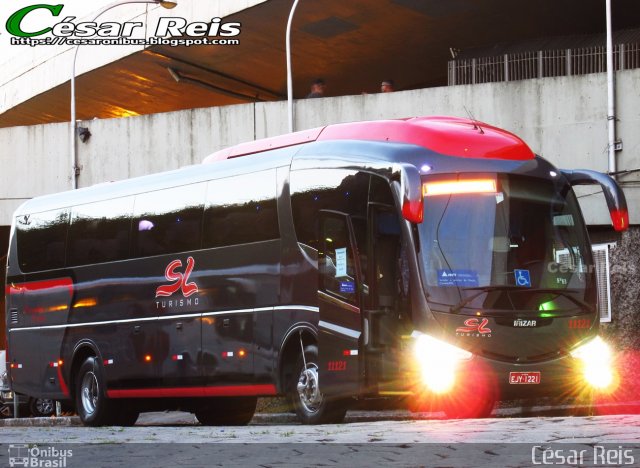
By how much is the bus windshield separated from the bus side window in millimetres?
944

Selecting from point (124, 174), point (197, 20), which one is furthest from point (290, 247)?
point (197, 20)

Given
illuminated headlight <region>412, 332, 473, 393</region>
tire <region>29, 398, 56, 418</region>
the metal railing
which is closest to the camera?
illuminated headlight <region>412, 332, 473, 393</region>

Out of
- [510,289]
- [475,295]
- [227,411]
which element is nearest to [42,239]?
[227,411]

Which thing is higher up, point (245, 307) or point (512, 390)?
point (245, 307)

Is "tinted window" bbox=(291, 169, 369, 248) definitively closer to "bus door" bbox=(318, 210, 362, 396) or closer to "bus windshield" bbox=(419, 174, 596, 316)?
"bus door" bbox=(318, 210, 362, 396)

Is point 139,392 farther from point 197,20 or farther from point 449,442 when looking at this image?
point 197,20

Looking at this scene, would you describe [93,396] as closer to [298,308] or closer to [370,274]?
[298,308]

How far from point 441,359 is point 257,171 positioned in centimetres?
407

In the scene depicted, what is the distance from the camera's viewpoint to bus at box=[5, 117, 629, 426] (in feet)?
47.6

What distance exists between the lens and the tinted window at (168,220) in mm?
18172

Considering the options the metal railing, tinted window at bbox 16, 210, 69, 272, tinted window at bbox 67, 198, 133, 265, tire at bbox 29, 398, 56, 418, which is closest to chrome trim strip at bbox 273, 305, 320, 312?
tinted window at bbox 67, 198, 133, 265

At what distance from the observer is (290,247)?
16.2m

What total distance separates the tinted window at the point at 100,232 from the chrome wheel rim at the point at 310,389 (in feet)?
15.5

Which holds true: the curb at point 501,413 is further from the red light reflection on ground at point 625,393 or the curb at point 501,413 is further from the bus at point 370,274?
the bus at point 370,274
